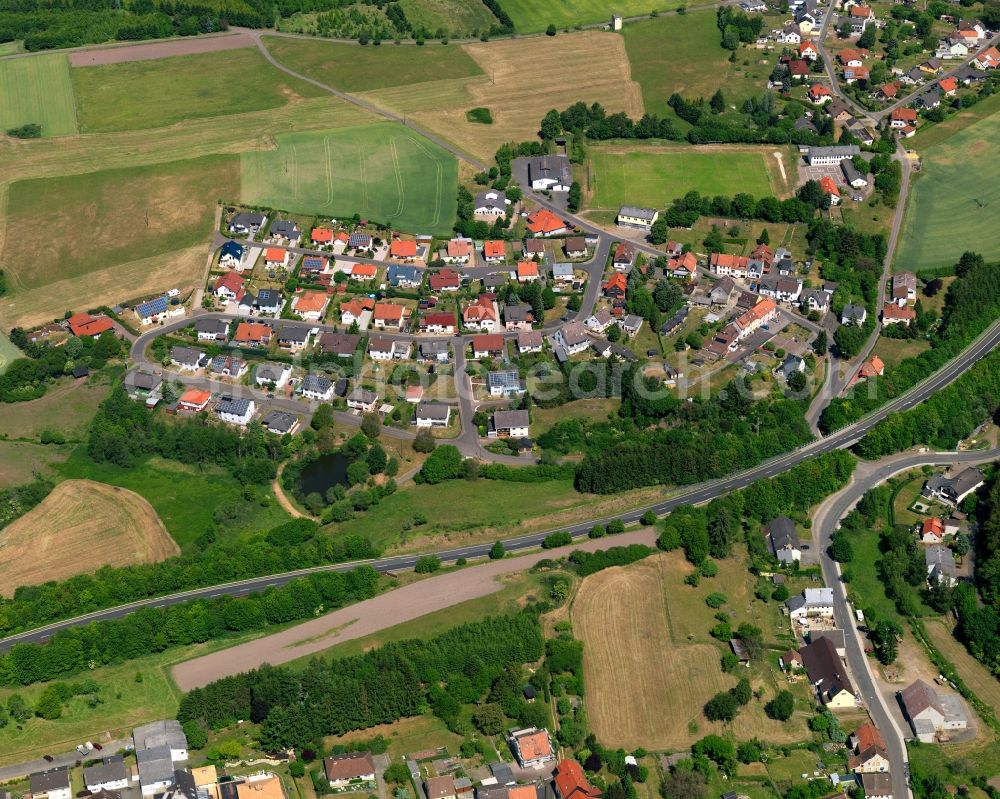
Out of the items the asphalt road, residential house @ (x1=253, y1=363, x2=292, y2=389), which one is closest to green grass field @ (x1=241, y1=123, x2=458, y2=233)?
residential house @ (x1=253, y1=363, x2=292, y2=389)

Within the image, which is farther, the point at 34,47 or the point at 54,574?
the point at 34,47

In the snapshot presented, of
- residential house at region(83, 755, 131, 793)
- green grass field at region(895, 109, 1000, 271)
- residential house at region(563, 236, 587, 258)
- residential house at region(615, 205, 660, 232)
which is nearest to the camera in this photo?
residential house at region(83, 755, 131, 793)

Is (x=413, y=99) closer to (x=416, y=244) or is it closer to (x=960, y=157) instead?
(x=416, y=244)

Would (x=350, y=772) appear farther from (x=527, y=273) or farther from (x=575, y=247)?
(x=575, y=247)

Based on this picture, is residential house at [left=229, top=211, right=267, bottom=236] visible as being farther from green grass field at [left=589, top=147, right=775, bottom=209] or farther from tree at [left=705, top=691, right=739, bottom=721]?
tree at [left=705, top=691, right=739, bottom=721]

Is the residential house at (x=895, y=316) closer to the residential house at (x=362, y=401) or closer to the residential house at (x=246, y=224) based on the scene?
the residential house at (x=362, y=401)

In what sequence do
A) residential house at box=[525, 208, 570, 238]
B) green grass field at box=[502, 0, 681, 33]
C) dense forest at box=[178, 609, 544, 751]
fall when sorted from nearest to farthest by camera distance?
dense forest at box=[178, 609, 544, 751], residential house at box=[525, 208, 570, 238], green grass field at box=[502, 0, 681, 33]

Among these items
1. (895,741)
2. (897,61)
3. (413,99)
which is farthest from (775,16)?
(895,741)
